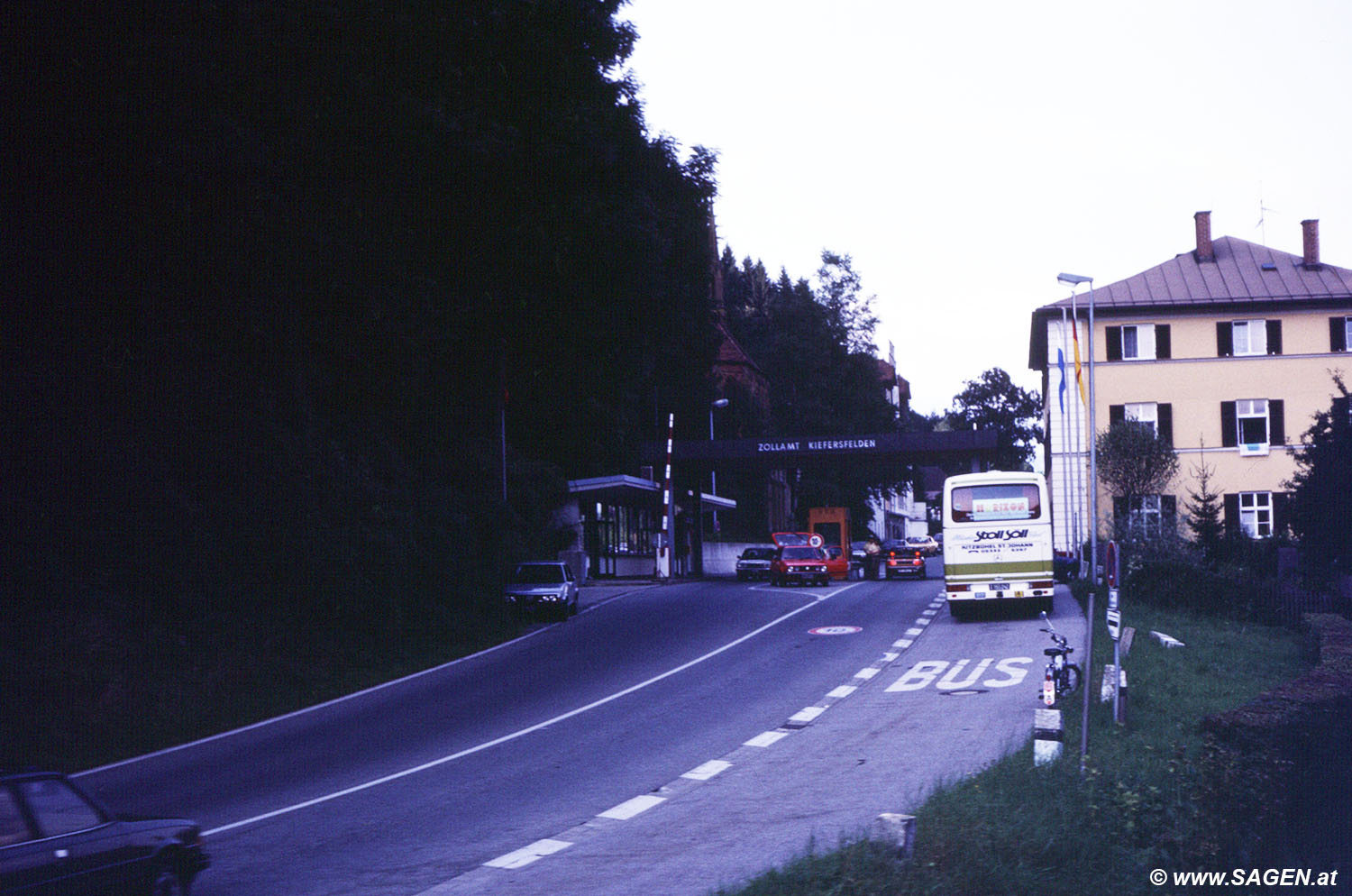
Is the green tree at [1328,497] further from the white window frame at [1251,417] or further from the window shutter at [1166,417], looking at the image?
the white window frame at [1251,417]

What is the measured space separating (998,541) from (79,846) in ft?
75.0

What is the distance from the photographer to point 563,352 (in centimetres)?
2941

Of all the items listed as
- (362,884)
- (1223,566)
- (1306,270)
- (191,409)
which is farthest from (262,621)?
(1306,270)

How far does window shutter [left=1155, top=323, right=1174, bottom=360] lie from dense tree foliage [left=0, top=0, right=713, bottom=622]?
111ft

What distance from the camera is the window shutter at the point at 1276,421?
5472 cm

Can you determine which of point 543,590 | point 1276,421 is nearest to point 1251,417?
point 1276,421

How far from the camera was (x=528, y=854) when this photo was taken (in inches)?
380

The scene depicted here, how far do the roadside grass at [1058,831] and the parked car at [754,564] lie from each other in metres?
36.6

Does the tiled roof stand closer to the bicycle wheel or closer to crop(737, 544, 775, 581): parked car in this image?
crop(737, 544, 775, 581): parked car

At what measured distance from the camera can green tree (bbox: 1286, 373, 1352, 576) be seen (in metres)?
28.0

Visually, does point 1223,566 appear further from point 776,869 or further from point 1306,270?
point 1306,270

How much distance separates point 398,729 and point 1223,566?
71.6 feet

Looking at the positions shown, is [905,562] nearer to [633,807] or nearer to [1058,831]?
[633,807]

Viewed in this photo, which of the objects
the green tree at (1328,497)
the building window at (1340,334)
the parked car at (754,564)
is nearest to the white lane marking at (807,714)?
the green tree at (1328,497)
